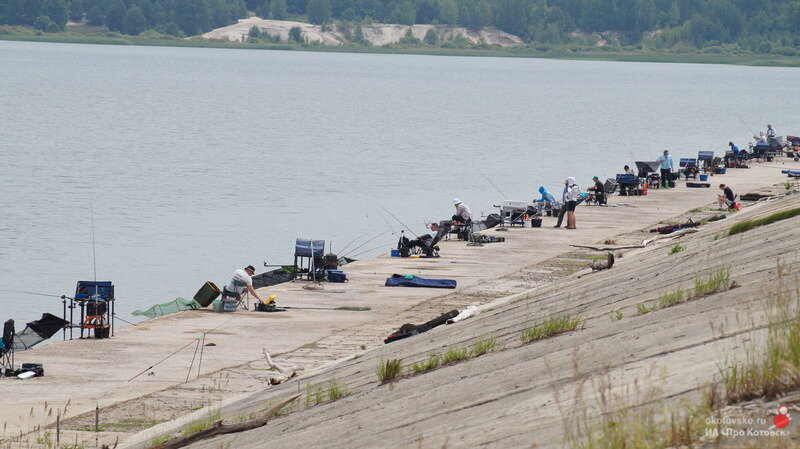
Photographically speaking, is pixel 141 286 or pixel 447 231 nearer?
pixel 141 286

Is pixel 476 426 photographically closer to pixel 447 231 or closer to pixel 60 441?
pixel 60 441

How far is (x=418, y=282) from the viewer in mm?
25641

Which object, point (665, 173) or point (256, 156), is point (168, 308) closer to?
point (665, 173)

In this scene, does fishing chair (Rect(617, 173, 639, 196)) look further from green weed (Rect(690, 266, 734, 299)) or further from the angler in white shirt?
green weed (Rect(690, 266, 734, 299))

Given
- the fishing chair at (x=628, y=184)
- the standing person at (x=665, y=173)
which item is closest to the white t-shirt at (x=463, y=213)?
the fishing chair at (x=628, y=184)

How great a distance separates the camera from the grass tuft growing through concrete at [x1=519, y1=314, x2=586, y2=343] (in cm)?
1167

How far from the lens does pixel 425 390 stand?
10.4 metres

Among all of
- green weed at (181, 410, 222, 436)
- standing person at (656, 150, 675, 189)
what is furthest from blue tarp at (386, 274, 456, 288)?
standing person at (656, 150, 675, 189)

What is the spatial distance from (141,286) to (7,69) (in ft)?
454

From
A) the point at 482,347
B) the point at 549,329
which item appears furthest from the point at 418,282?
the point at 549,329

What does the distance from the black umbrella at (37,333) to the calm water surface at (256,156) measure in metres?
5.28

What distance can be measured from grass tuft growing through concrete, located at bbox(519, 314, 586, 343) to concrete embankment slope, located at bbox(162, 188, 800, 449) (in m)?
0.12

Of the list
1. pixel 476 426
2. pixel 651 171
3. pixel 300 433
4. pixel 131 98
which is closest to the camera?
pixel 476 426

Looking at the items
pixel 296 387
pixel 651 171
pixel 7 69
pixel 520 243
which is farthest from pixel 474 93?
pixel 296 387
